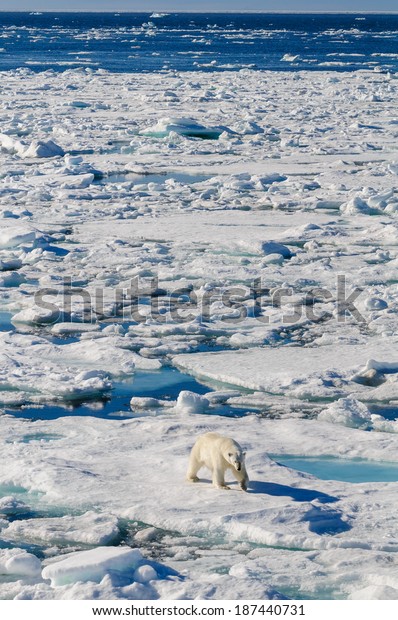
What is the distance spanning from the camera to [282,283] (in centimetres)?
815

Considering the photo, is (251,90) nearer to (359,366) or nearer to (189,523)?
(359,366)

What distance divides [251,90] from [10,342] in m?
19.5

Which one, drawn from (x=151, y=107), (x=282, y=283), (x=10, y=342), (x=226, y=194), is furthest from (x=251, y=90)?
(x=10, y=342)

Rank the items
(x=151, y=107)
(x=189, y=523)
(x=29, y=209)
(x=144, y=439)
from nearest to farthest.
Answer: (x=189, y=523) < (x=144, y=439) < (x=29, y=209) < (x=151, y=107)

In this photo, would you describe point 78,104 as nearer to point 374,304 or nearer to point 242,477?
point 374,304

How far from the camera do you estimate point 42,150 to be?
1492 cm

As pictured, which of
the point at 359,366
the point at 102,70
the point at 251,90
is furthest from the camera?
the point at 102,70

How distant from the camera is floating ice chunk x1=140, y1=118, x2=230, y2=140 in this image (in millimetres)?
17172

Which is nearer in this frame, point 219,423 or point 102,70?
point 219,423

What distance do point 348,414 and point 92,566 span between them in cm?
212

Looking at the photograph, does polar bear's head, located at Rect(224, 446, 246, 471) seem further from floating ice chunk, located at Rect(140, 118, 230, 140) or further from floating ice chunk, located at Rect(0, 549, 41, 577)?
floating ice chunk, located at Rect(140, 118, 230, 140)

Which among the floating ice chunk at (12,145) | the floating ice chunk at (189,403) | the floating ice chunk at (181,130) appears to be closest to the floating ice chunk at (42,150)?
the floating ice chunk at (12,145)

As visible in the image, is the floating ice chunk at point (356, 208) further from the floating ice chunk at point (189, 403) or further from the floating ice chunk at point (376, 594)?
the floating ice chunk at point (376, 594)

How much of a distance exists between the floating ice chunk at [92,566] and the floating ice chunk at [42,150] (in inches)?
464
